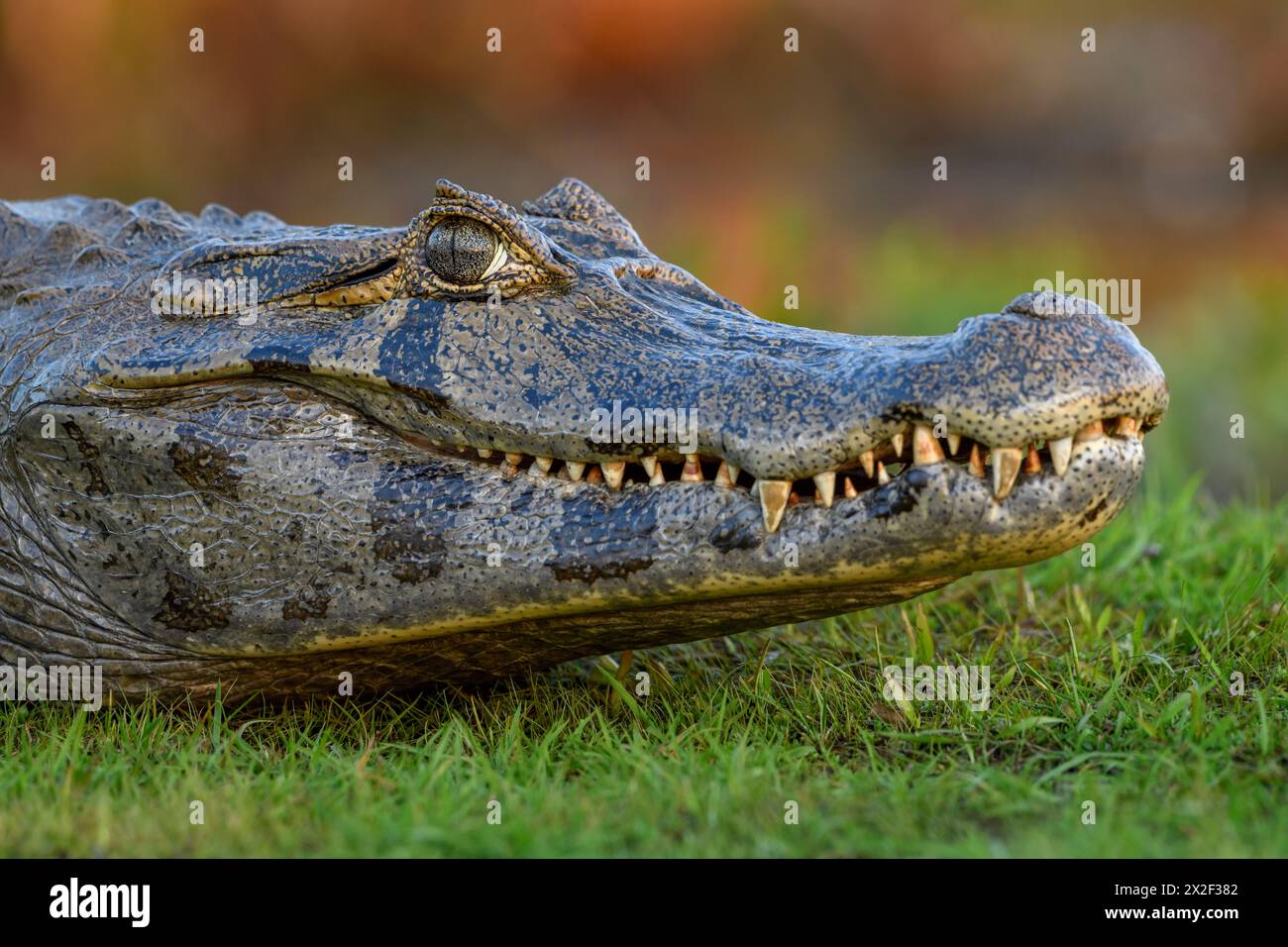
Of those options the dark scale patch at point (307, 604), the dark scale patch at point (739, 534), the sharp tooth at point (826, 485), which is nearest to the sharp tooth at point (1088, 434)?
the sharp tooth at point (826, 485)

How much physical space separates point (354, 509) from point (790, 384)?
3.64 ft

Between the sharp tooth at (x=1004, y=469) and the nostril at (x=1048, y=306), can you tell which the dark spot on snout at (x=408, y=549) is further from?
the nostril at (x=1048, y=306)

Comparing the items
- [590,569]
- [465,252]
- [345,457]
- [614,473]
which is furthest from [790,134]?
[590,569]

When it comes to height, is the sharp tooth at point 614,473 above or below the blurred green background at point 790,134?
below

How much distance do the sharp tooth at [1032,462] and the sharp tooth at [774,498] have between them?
0.49 metres

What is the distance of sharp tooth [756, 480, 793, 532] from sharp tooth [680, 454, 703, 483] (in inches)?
7.0

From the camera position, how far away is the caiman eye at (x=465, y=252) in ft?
10.8

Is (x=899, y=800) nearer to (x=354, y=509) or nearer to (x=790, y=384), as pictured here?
(x=790, y=384)

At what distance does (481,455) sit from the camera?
3.17 metres

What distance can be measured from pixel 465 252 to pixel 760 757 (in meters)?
1.43

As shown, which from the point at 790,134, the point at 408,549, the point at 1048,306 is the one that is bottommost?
the point at 408,549

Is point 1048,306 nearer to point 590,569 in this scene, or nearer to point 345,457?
point 590,569

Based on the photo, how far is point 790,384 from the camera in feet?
9.46
